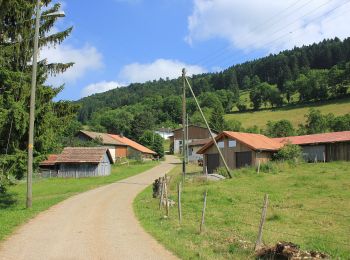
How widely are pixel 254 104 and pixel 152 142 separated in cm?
4839

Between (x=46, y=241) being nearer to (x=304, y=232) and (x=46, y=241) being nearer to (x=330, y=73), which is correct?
(x=304, y=232)

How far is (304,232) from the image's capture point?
14.9 m

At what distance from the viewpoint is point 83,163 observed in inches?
2090

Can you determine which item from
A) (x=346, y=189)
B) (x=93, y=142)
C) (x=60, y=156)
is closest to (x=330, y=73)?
(x=93, y=142)

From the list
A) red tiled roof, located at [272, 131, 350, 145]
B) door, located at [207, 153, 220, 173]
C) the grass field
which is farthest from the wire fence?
the grass field

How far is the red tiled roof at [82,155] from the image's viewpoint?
172 feet

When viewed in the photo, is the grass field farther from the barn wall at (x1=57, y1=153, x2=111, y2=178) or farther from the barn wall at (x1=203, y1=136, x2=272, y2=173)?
the barn wall at (x1=57, y1=153, x2=111, y2=178)

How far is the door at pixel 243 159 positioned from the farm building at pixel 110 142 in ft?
120

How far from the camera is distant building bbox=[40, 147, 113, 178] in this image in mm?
52719

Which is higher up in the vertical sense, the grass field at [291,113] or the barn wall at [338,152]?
the grass field at [291,113]

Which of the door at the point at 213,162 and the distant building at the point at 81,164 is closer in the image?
the door at the point at 213,162

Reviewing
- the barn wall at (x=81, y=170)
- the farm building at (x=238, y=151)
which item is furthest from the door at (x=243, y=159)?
the barn wall at (x=81, y=170)

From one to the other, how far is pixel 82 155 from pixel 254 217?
3828cm

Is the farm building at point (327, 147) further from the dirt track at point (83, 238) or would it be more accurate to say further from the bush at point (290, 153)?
the dirt track at point (83, 238)
